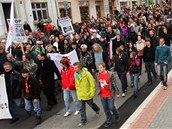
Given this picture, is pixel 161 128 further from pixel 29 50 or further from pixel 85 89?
pixel 29 50

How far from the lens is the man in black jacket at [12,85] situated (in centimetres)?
866

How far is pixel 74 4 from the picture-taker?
1085 inches

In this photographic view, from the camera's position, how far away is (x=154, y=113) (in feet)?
25.3

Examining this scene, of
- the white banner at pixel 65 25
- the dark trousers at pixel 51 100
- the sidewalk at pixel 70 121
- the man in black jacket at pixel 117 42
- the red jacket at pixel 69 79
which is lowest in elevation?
the sidewalk at pixel 70 121

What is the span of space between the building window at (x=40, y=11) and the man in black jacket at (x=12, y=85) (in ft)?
48.5

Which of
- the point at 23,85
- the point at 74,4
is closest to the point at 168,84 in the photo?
the point at 23,85

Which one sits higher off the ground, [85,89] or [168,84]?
[85,89]

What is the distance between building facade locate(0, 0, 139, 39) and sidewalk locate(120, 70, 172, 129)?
38.6 feet

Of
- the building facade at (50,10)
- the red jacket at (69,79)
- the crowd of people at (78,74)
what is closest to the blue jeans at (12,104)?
the crowd of people at (78,74)

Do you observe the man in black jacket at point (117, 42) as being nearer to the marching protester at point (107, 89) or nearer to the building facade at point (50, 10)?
the marching protester at point (107, 89)

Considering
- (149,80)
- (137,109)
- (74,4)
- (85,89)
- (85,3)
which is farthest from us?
(85,3)

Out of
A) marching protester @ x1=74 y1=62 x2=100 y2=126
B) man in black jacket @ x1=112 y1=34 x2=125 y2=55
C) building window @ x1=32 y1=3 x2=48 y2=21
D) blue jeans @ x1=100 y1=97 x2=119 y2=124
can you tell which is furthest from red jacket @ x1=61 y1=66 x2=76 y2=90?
building window @ x1=32 y1=3 x2=48 y2=21

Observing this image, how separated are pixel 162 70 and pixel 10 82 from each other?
15.1ft

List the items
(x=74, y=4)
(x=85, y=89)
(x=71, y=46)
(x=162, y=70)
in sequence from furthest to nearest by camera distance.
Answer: (x=74, y=4) < (x=71, y=46) < (x=162, y=70) < (x=85, y=89)
